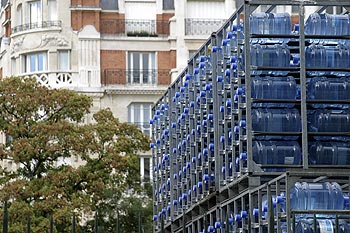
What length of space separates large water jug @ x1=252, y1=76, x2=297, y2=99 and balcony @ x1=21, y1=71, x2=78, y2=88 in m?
42.4

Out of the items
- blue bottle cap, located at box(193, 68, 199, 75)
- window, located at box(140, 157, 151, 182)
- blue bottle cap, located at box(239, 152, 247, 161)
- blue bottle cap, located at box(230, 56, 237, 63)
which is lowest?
window, located at box(140, 157, 151, 182)

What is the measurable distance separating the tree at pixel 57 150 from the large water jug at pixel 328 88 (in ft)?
79.0

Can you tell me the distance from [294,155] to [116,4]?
46112 millimetres

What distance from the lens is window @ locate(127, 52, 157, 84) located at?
75.7 meters

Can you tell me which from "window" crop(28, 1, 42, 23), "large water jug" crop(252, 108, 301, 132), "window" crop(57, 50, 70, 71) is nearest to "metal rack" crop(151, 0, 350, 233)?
"large water jug" crop(252, 108, 301, 132)

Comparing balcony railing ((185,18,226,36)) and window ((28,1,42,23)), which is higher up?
window ((28,1,42,23))

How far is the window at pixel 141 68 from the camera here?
248 feet

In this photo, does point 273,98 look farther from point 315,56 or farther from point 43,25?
point 43,25

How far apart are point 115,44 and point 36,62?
14.1ft

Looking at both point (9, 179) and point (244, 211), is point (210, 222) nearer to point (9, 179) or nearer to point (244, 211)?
point (244, 211)

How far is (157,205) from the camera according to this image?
47969 mm

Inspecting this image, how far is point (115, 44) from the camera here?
2992 inches

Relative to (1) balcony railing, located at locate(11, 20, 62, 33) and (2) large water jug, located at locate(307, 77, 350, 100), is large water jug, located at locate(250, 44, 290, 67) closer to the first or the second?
(2) large water jug, located at locate(307, 77, 350, 100)

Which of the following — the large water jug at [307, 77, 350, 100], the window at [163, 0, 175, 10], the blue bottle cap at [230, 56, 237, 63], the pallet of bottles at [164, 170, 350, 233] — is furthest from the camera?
the window at [163, 0, 175, 10]
